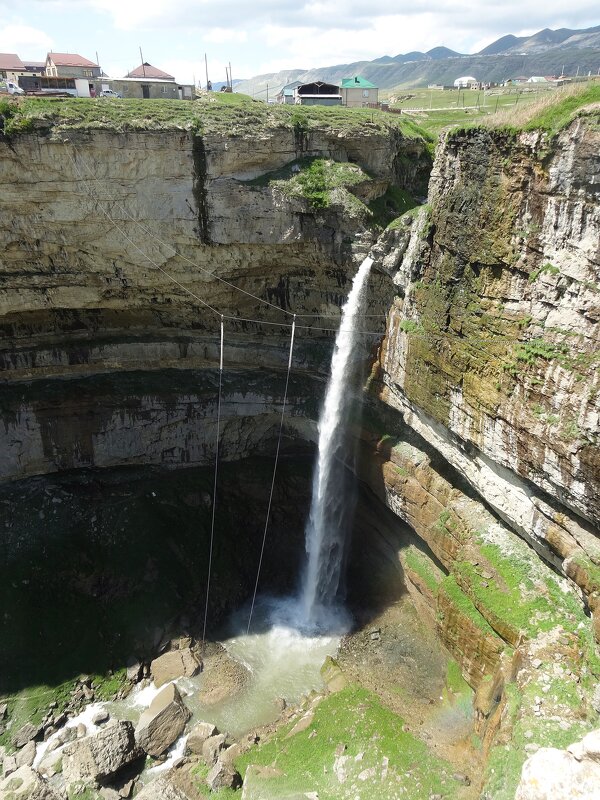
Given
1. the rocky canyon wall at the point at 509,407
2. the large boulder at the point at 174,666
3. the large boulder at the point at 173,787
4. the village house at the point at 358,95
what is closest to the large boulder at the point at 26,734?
the large boulder at the point at 174,666

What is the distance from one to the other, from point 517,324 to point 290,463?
13.0 m

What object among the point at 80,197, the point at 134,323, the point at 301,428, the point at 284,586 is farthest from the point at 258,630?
the point at 80,197

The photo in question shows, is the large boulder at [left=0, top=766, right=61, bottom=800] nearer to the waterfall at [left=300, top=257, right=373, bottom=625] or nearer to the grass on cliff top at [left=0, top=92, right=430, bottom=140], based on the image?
the waterfall at [left=300, top=257, right=373, bottom=625]

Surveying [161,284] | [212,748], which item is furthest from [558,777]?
[161,284]

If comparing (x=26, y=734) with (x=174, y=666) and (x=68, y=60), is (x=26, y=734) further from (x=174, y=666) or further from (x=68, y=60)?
(x=68, y=60)

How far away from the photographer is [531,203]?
12.5 metres

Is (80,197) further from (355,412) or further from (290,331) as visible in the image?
(355,412)

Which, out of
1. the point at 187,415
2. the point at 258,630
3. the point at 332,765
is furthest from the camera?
the point at 187,415

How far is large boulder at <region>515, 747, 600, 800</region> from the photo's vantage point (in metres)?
8.64

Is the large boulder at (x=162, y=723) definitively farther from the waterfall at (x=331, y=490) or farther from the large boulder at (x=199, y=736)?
the waterfall at (x=331, y=490)

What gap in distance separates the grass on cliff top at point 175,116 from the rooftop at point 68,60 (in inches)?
699

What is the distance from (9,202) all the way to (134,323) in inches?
258

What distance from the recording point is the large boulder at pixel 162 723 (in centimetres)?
1556

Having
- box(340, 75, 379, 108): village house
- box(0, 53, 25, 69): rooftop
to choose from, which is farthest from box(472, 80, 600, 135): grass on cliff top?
box(0, 53, 25, 69): rooftop
